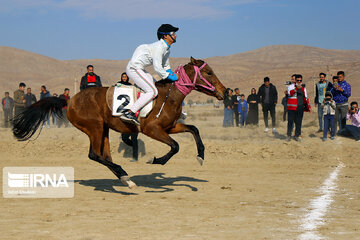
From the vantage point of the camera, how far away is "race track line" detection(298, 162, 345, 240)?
19.1 feet

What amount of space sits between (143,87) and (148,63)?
485 millimetres

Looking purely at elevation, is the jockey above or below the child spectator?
above

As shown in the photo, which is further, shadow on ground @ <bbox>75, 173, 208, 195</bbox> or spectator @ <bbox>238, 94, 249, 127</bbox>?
spectator @ <bbox>238, 94, 249, 127</bbox>

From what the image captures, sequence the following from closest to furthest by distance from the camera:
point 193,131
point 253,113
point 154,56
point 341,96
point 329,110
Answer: point 154,56 → point 193,131 → point 329,110 → point 341,96 → point 253,113

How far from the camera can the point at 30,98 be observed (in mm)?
20766

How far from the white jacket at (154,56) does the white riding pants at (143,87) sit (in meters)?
0.16

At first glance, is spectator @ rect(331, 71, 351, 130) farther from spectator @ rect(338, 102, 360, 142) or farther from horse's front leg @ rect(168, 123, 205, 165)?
horse's front leg @ rect(168, 123, 205, 165)

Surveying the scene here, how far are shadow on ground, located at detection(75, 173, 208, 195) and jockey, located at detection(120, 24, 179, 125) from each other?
5.39 ft

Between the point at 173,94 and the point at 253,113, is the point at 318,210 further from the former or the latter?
the point at 253,113

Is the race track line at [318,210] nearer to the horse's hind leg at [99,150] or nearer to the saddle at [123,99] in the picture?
the saddle at [123,99]

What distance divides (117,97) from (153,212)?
9.15 ft

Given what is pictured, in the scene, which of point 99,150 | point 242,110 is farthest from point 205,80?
point 242,110

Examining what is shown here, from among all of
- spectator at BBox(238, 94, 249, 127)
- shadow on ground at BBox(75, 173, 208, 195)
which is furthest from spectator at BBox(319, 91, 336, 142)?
spectator at BBox(238, 94, 249, 127)

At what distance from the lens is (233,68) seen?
127 meters
